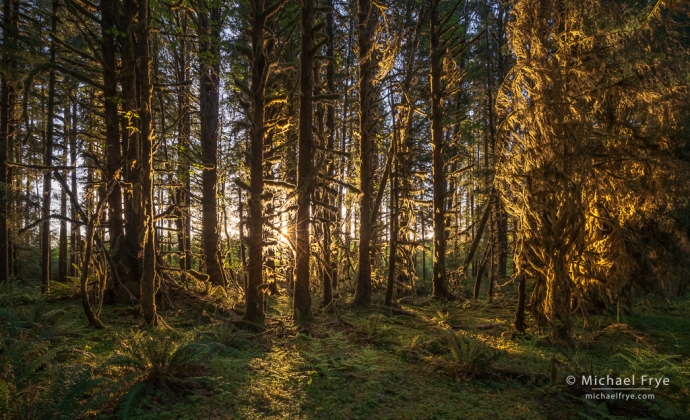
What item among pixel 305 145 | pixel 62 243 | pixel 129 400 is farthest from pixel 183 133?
pixel 62 243

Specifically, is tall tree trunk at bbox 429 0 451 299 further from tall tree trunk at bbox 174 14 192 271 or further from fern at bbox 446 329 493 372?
tall tree trunk at bbox 174 14 192 271

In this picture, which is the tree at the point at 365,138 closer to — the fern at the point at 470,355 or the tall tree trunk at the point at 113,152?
the fern at the point at 470,355

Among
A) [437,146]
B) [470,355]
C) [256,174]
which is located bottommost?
[470,355]

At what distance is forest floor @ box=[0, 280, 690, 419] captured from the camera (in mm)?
4230

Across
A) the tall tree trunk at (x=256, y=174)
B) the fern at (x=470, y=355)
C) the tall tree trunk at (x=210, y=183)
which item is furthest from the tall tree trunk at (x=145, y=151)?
the fern at (x=470, y=355)

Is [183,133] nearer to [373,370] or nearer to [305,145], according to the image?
[305,145]

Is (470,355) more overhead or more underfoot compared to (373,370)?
more overhead

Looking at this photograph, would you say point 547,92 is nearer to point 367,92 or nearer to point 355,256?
point 367,92

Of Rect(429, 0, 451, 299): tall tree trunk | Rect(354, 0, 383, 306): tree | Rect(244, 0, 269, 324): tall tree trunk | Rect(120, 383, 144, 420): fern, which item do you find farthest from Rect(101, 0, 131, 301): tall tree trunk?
Rect(429, 0, 451, 299): tall tree trunk

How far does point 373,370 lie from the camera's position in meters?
5.76

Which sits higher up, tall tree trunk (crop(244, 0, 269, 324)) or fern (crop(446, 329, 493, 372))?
tall tree trunk (crop(244, 0, 269, 324))

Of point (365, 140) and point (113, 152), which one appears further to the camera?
point (365, 140)

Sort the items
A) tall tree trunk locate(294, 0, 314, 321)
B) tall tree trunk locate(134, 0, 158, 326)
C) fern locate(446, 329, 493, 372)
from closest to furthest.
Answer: fern locate(446, 329, 493, 372) → tall tree trunk locate(134, 0, 158, 326) → tall tree trunk locate(294, 0, 314, 321)

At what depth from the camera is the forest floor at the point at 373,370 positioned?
4.23 meters
